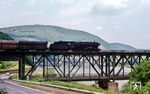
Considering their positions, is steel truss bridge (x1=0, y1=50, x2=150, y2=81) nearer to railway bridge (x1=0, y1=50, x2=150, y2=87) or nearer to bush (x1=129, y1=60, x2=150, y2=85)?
railway bridge (x1=0, y1=50, x2=150, y2=87)

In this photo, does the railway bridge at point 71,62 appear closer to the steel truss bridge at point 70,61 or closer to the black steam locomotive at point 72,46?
the steel truss bridge at point 70,61

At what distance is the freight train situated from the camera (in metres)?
91.8

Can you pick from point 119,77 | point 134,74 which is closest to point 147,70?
point 134,74

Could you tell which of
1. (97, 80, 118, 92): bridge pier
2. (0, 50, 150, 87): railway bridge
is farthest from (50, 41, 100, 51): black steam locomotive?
(97, 80, 118, 92): bridge pier

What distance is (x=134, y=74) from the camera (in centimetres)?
6016

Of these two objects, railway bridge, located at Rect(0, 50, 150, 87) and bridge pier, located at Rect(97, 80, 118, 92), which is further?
bridge pier, located at Rect(97, 80, 118, 92)

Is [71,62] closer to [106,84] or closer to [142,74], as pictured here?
[106,84]

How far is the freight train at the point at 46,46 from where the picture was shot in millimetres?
91750

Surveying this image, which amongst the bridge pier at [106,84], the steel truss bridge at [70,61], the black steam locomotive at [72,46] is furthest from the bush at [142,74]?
the black steam locomotive at [72,46]

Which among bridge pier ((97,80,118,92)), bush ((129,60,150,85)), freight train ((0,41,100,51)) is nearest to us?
bush ((129,60,150,85))

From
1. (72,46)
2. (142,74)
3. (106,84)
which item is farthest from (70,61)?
→ (142,74)

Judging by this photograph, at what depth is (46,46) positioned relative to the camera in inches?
3775

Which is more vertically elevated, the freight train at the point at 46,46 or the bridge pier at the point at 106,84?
the freight train at the point at 46,46

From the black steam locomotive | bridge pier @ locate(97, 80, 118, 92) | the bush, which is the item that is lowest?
bridge pier @ locate(97, 80, 118, 92)
